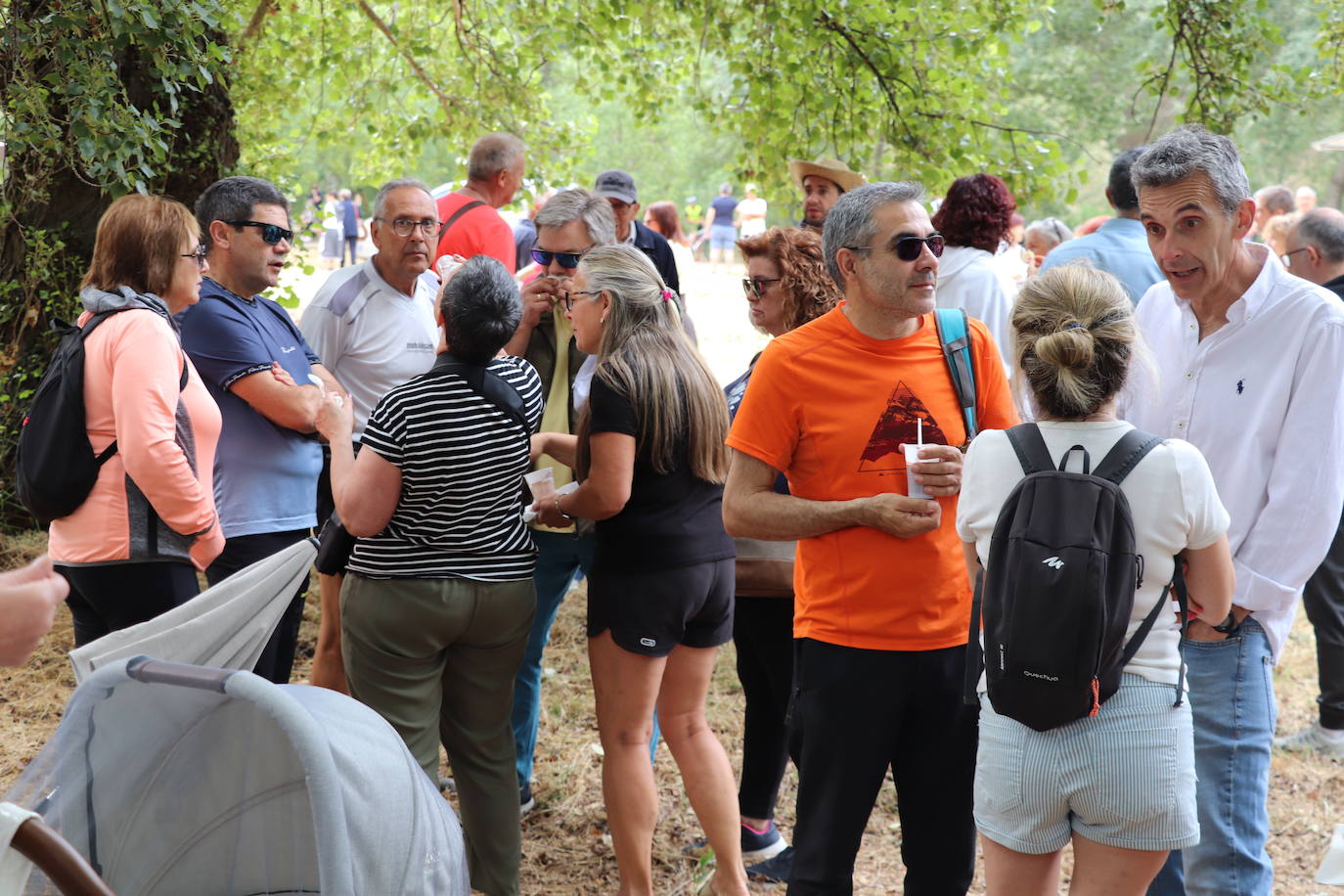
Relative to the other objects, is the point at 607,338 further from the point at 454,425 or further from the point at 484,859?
the point at 484,859

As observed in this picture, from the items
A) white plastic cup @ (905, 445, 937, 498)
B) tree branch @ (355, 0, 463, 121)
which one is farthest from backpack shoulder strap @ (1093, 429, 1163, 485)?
tree branch @ (355, 0, 463, 121)

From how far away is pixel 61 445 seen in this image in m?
3.15

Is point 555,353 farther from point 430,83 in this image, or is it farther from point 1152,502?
point 430,83

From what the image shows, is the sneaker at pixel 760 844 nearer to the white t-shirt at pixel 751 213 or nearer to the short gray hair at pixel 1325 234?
the short gray hair at pixel 1325 234

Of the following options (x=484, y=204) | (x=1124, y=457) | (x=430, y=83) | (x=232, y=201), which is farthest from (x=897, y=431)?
(x=430, y=83)

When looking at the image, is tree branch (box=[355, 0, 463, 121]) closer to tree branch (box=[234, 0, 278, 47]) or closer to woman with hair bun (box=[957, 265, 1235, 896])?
tree branch (box=[234, 0, 278, 47])

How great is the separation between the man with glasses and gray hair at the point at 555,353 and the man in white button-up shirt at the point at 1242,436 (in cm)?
190

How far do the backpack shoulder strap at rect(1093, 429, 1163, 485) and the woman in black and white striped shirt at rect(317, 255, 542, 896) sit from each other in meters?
1.60

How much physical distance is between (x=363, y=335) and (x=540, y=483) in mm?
1216

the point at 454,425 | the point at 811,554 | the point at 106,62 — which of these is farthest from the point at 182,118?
the point at 811,554

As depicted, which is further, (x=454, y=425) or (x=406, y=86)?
(x=406, y=86)

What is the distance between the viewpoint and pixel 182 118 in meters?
5.89

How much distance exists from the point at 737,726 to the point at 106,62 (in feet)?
11.6

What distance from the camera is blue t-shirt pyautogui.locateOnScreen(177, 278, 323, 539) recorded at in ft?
12.2
